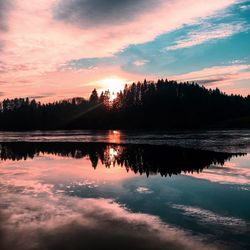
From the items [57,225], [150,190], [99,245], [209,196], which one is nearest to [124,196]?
[150,190]

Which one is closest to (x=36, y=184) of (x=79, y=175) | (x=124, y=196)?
(x=79, y=175)

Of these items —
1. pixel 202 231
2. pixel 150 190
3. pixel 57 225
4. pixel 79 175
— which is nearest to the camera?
pixel 202 231

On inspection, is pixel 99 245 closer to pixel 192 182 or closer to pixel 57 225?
pixel 57 225

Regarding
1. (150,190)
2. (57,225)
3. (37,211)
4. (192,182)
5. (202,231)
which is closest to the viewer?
(202,231)

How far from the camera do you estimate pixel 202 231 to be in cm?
1658

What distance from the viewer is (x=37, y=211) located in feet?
68.6

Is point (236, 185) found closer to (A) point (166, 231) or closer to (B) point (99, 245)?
(A) point (166, 231)

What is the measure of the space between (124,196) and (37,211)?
20.5 feet

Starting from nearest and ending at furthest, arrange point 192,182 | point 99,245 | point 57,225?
1. point 99,245
2. point 57,225
3. point 192,182

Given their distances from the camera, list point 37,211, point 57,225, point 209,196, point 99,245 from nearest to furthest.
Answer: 1. point 99,245
2. point 57,225
3. point 37,211
4. point 209,196

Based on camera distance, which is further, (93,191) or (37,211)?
(93,191)

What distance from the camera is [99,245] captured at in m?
15.0

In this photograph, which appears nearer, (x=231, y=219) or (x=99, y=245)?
(x=99, y=245)

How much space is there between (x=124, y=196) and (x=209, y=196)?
5.50 metres
